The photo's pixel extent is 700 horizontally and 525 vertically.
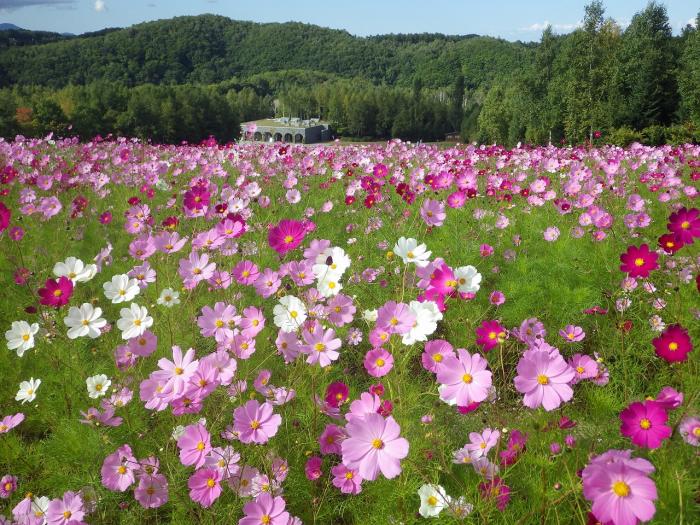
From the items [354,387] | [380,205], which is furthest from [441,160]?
[354,387]

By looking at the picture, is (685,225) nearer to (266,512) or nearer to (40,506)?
(266,512)

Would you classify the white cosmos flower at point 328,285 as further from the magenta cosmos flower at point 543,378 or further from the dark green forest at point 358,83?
the dark green forest at point 358,83

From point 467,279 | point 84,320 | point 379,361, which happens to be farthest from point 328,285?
point 84,320

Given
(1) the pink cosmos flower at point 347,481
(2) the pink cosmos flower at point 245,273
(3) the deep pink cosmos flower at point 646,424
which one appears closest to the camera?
(3) the deep pink cosmos flower at point 646,424

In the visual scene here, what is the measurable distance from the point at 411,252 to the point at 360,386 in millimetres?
823

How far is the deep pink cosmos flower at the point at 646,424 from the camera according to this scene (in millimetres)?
964

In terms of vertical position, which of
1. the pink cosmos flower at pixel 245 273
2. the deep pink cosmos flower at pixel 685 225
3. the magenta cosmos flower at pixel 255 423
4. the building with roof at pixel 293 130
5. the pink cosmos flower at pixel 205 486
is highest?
the deep pink cosmos flower at pixel 685 225

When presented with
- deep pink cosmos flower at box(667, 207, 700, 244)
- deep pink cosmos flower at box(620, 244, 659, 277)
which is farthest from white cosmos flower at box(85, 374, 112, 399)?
deep pink cosmos flower at box(667, 207, 700, 244)

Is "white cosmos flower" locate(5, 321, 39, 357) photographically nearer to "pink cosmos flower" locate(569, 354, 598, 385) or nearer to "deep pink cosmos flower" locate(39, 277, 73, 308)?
"deep pink cosmos flower" locate(39, 277, 73, 308)

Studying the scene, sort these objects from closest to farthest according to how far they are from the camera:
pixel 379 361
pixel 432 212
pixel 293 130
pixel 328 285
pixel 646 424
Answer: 1. pixel 646 424
2. pixel 379 361
3. pixel 328 285
4. pixel 432 212
5. pixel 293 130

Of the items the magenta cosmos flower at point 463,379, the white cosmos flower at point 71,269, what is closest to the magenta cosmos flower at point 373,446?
the magenta cosmos flower at point 463,379

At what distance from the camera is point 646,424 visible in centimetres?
99

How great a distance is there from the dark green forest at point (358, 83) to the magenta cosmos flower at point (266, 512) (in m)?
13.8

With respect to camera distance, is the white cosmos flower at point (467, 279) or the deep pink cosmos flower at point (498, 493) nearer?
the deep pink cosmos flower at point (498, 493)
